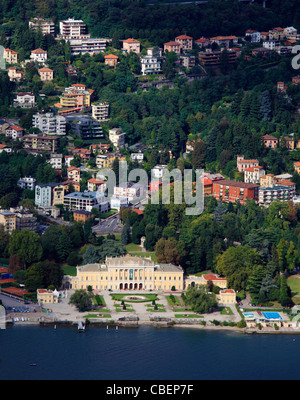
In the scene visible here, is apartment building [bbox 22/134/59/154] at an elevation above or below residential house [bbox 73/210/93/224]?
above

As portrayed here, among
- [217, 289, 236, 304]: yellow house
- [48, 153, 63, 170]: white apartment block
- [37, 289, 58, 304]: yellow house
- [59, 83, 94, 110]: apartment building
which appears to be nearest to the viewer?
[37, 289, 58, 304]: yellow house

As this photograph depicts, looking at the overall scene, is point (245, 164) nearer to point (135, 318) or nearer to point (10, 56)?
point (135, 318)

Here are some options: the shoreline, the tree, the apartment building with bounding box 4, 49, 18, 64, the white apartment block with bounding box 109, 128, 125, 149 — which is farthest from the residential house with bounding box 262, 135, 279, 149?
the shoreline

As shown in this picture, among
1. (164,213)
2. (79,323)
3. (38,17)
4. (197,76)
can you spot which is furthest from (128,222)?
(38,17)

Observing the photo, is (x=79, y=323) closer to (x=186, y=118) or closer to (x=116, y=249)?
(x=116, y=249)

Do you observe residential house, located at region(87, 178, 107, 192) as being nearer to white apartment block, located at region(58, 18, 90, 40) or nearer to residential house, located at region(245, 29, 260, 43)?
white apartment block, located at region(58, 18, 90, 40)
